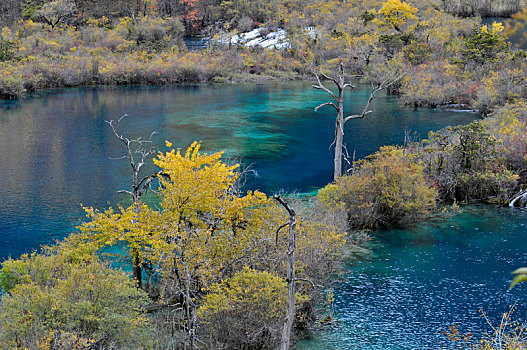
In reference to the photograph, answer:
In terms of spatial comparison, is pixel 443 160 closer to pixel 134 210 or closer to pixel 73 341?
pixel 134 210

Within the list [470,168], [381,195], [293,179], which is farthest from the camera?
[293,179]

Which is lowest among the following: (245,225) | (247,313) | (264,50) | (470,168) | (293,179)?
(293,179)

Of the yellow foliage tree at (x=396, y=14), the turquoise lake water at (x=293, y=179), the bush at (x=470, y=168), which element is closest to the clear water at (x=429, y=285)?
the turquoise lake water at (x=293, y=179)

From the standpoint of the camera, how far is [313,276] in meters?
15.5

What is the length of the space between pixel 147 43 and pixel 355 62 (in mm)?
38243

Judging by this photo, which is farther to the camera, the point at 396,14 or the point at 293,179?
the point at 396,14

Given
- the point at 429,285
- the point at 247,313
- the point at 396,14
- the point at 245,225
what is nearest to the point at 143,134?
the point at 245,225

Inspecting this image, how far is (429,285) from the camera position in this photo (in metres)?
17.8

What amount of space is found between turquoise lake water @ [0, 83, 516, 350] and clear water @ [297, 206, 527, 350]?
1.7 inches

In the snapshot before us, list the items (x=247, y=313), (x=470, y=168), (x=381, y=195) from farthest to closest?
(x=470, y=168) → (x=381, y=195) → (x=247, y=313)

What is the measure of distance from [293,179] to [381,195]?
877cm

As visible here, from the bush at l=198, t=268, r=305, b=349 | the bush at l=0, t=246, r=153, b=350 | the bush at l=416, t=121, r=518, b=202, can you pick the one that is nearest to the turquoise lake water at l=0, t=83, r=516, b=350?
the bush at l=416, t=121, r=518, b=202

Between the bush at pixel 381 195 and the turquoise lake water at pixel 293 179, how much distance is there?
3.01 feet

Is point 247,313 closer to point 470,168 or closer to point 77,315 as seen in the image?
point 77,315
